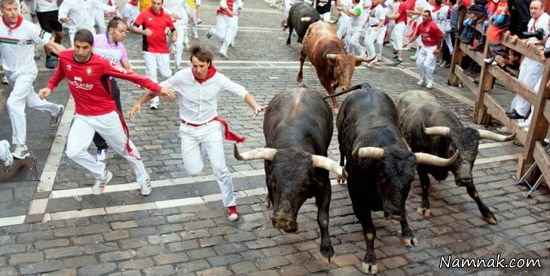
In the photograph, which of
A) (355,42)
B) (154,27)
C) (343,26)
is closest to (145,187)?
(154,27)

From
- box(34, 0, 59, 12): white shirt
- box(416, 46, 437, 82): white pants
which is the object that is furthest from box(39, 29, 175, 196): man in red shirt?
box(416, 46, 437, 82): white pants

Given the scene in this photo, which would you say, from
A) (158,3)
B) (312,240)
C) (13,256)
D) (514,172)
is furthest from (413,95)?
(13,256)

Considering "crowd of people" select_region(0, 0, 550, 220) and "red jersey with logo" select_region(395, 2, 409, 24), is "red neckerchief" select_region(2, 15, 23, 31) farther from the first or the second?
"red jersey with logo" select_region(395, 2, 409, 24)

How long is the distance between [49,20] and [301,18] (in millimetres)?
7193

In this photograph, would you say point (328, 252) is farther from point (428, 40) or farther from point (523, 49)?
point (428, 40)

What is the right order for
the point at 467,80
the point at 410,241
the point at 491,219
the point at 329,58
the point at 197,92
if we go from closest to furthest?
the point at 410,241 → the point at 197,92 → the point at 491,219 → the point at 329,58 → the point at 467,80

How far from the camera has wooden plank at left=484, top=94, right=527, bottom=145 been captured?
8.84m

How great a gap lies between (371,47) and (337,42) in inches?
147

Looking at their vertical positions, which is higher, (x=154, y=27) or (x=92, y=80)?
(x=154, y=27)

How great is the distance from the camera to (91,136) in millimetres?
6410

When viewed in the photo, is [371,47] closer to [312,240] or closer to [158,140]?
[158,140]

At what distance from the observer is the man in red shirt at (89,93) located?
20.1 ft

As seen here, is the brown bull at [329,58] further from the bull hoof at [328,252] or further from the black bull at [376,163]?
the bull hoof at [328,252]

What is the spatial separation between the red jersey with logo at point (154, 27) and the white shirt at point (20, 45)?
249cm
